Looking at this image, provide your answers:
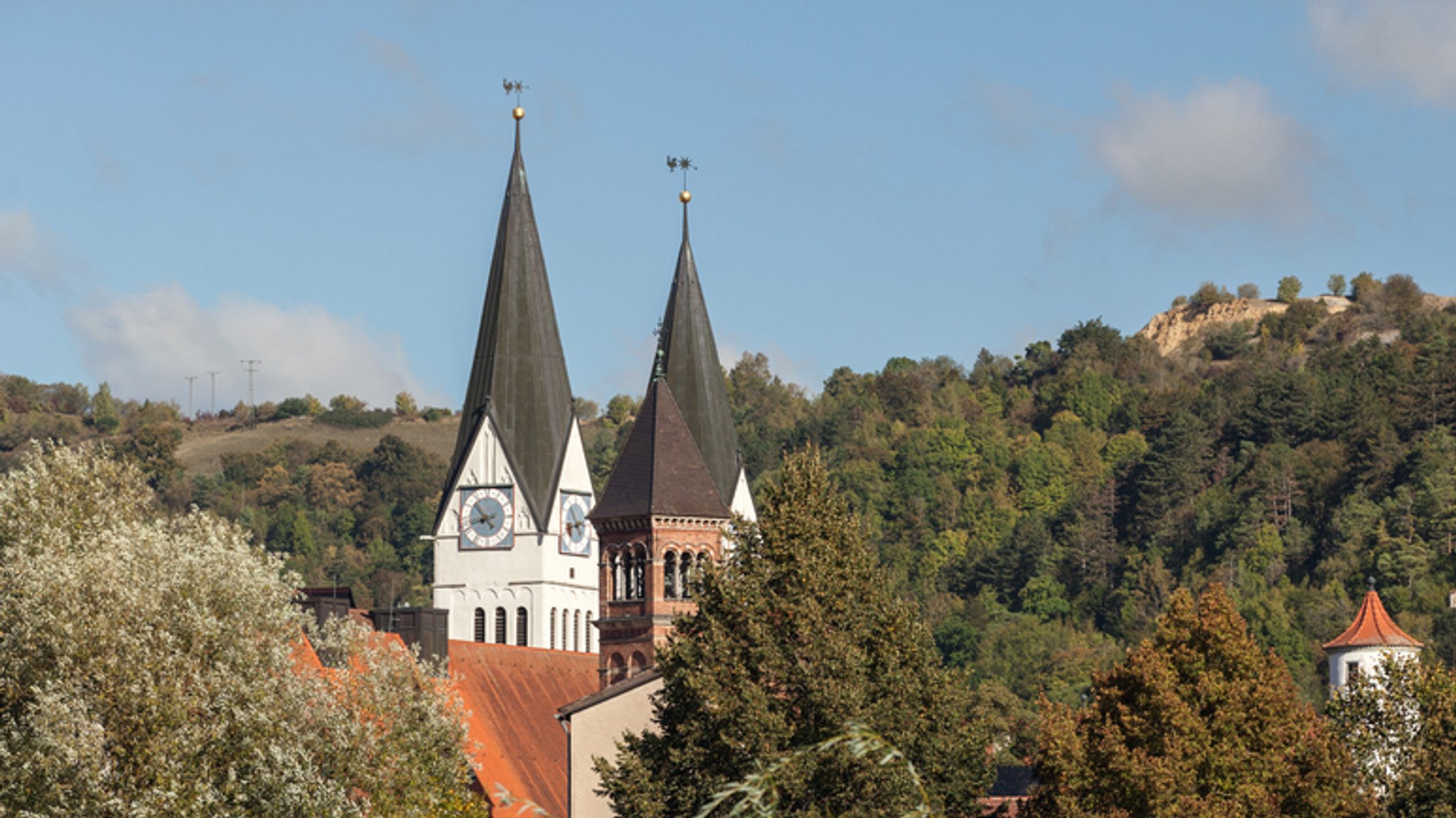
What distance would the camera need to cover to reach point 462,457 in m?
67.1

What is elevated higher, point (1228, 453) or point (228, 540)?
point (1228, 453)

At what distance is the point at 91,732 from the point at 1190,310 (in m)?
170

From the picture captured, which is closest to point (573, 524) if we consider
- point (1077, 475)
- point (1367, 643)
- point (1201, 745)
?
point (1367, 643)

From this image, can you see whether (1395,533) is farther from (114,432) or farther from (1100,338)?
(114,432)

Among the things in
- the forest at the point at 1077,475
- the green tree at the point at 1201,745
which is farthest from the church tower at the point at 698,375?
the green tree at the point at 1201,745

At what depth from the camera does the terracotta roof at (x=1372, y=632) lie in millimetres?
56844

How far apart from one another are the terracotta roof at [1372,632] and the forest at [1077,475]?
85.5 ft

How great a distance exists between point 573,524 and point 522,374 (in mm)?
4424

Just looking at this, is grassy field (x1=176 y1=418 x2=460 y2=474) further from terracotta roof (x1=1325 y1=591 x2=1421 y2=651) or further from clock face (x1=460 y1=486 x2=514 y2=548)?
terracotta roof (x1=1325 y1=591 x2=1421 y2=651)

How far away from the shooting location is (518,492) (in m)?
66.4

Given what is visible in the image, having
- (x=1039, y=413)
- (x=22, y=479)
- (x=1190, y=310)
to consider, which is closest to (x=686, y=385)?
(x=22, y=479)

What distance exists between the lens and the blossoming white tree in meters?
36.3

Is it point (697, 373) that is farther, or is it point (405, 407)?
point (405, 407)

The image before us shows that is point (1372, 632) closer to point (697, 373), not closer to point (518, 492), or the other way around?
point (697, 373)
